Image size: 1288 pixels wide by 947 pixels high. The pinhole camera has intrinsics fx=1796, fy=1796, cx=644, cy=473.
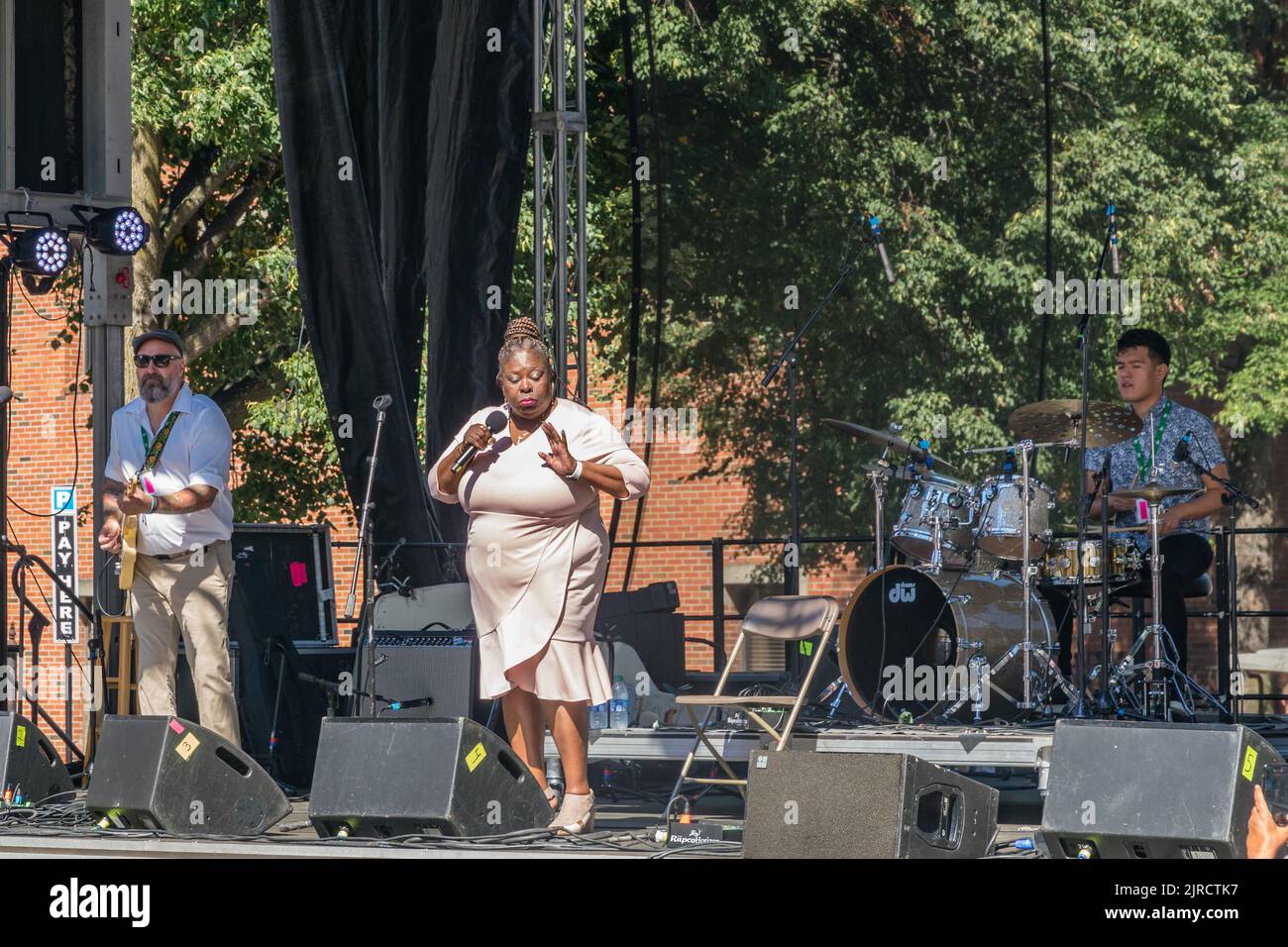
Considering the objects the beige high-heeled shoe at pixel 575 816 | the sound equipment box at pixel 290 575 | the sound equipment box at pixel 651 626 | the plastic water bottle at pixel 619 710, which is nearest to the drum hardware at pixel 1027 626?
the plastic water bottle at pixel 619 710

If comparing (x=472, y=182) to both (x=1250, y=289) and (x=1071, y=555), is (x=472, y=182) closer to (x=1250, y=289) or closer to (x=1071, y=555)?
(x=1071, y=555)

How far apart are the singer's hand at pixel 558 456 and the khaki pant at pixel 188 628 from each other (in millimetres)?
1737

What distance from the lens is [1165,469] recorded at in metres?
7.32

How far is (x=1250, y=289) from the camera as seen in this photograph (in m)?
15.2

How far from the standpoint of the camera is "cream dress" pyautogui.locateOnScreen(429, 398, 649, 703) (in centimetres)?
574

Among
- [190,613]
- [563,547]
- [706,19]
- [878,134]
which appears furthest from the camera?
[878,134]

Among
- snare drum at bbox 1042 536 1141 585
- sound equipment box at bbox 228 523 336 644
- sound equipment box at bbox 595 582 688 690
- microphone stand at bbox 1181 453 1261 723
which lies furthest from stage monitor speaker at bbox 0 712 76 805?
microphone stand at bbox 1181 453 1261 723

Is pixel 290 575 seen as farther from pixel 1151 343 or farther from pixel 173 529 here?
pixel 1151 343

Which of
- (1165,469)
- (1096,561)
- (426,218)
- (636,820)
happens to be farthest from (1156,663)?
(426,218)

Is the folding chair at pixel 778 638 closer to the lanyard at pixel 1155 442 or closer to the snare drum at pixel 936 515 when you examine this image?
the snare drum at pixel 936 515

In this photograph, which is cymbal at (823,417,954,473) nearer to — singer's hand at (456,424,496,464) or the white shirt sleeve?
singer's hand at (456,424,496,464)

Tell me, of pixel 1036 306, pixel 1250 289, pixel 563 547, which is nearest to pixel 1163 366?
pixel 1036 306

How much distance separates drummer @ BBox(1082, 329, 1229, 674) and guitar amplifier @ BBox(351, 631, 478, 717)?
2.60 meters
